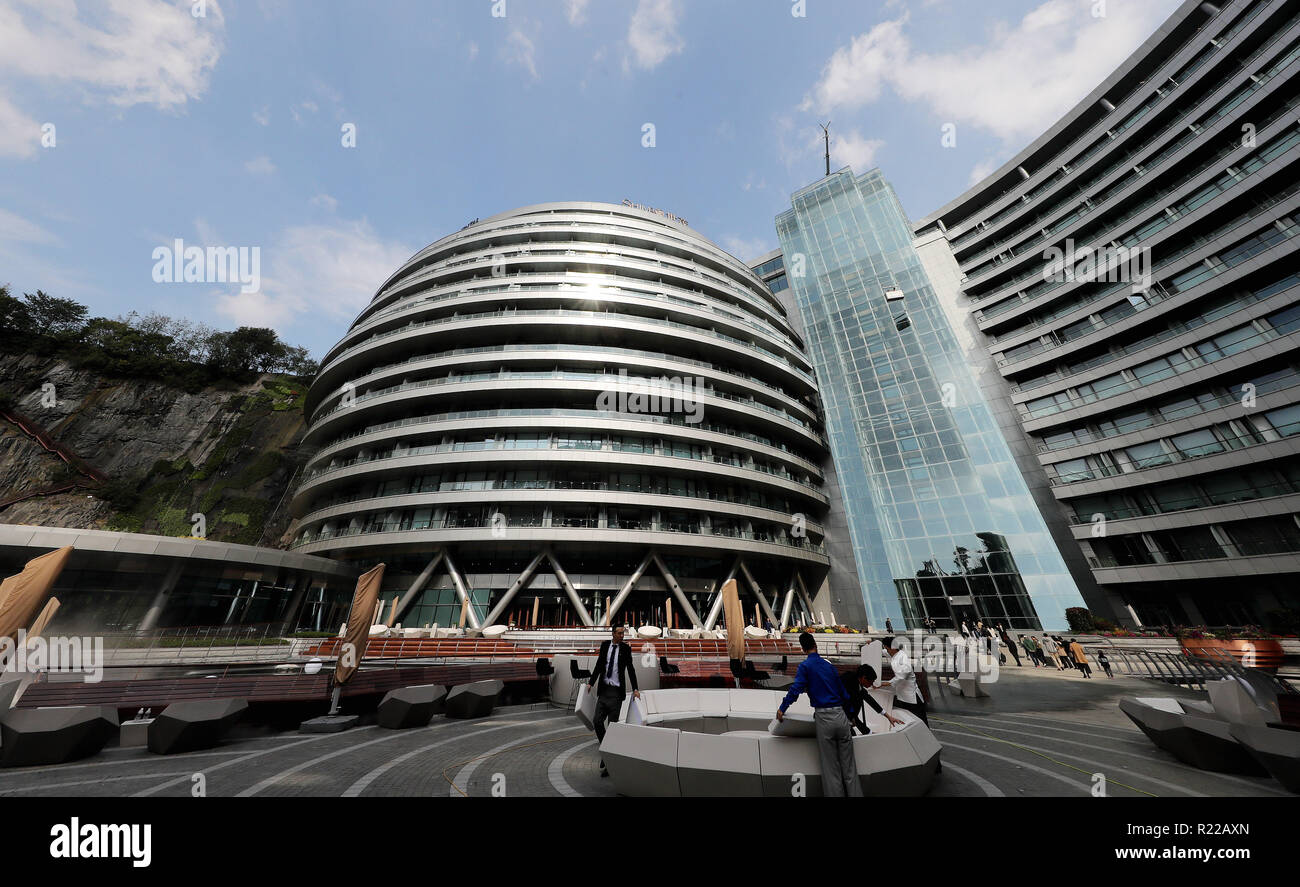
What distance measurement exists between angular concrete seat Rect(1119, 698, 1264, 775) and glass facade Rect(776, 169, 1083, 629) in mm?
25325

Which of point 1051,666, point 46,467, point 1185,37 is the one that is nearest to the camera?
point 1051,666

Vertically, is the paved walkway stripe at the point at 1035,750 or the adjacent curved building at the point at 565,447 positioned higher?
the adjacent curved building at the point at 565,447

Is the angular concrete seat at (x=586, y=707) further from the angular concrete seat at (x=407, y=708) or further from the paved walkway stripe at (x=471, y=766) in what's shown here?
the angular concrete seat at (x=407, y=708)

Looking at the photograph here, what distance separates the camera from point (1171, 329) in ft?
92.8

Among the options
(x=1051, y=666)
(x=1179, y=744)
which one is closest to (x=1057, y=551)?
(x=1051, y=666)

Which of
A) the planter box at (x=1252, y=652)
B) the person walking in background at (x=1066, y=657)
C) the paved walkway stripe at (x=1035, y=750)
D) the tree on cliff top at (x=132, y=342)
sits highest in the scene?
the tree on cliff top at (x=132, y=342)

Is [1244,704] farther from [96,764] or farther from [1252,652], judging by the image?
[96,764]

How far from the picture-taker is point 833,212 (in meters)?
43.9

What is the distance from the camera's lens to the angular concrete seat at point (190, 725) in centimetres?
663

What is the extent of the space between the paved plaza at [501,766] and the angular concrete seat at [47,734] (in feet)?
0.66

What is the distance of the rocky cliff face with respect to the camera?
122 ft

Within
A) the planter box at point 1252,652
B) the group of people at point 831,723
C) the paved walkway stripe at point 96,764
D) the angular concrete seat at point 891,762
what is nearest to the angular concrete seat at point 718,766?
the group of people at point 831,723
